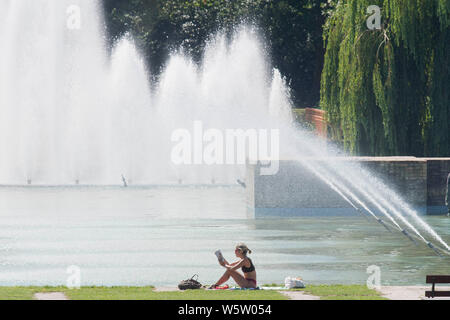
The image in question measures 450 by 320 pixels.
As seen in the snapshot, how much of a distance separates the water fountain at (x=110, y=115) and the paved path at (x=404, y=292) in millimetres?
22223

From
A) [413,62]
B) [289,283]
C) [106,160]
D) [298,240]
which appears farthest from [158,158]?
[289,283]

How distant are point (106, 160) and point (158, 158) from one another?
1.99 m

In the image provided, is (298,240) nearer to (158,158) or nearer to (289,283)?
(289,283)

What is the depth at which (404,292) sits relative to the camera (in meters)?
14.7

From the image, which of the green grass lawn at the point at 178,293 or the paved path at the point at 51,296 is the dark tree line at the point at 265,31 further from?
the paved path at the point at 51,296

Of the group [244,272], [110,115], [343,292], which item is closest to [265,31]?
[110,115]

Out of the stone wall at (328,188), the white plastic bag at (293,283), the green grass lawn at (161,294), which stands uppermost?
the stone wall at (328,188)

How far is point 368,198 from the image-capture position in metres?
27.4

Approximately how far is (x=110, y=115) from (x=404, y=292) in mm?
29874

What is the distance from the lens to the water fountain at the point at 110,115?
41062mm

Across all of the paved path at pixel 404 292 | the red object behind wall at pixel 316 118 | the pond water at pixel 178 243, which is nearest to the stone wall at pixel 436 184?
the pond water at pixel 178 243

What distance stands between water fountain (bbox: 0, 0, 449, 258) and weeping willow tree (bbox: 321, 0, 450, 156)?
7.58 metres
